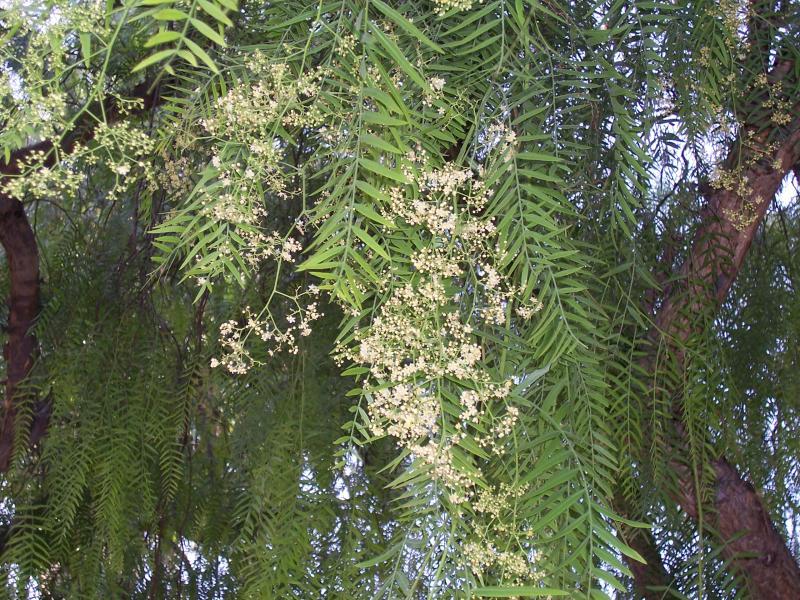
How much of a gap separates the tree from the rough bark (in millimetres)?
12

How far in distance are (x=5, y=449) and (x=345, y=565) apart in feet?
3.62

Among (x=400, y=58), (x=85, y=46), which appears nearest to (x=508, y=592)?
(x=400, y=58)

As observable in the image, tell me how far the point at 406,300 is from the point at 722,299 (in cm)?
113

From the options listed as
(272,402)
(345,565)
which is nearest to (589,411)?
(345,565)

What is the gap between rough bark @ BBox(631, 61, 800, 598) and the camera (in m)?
1.64

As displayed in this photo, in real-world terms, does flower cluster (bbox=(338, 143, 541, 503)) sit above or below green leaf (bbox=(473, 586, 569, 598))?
above

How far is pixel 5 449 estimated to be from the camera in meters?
2.16

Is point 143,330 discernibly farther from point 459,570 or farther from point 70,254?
point 459,570

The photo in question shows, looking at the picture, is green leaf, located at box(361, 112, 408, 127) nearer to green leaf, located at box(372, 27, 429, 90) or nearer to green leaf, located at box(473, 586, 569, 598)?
green leaf, located at box(372, 27, 429, 90)

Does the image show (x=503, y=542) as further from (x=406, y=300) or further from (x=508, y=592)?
(x=406, y=300)

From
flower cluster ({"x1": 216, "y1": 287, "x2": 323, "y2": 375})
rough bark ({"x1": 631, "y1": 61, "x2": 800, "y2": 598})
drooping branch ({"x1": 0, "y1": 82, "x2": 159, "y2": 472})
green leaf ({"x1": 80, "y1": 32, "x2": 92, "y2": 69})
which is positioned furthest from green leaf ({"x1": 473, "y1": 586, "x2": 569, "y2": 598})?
drooping branch ({"x1": 0, "y1": 82, "x2": 159, "y2": 472})

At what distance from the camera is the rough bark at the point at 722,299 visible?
5.37 ft

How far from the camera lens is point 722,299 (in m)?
1.83

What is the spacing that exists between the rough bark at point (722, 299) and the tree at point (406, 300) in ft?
0.04
